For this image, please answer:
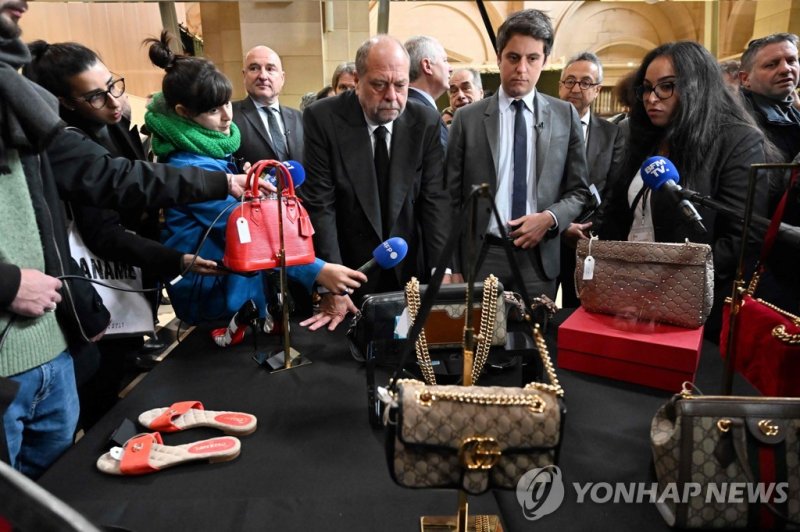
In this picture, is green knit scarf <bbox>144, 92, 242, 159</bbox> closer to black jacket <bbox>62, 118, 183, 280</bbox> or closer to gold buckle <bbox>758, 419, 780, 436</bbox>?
black jacket <bbox>62, 118, 183, 280</bbox>

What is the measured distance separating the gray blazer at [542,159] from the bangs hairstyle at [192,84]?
1027 mm

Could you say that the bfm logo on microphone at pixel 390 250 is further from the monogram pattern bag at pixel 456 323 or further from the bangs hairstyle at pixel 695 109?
the bangs hairstyle at pixel 695 109

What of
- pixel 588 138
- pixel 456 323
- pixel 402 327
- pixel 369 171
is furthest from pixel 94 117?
pixel 588 138

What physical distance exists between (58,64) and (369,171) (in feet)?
3.84

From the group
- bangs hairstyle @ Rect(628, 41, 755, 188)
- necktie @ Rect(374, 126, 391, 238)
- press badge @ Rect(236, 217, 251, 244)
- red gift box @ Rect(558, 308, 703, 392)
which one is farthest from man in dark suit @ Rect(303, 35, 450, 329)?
bangs hairstyle @ Rect(628, 41, 755, 188)

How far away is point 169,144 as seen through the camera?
1869 millimetres

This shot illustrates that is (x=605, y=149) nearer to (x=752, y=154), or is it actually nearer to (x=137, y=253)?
(x=752, y=154)

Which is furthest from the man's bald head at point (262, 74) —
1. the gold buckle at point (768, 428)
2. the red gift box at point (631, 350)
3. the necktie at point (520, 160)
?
the gold buckle at point (768, 428)

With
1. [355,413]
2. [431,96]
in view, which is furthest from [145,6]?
[355,413]

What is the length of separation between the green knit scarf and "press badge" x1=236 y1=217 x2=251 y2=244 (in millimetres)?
573

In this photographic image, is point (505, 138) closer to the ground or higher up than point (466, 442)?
higher up

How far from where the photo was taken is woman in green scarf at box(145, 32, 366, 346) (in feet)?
5.87

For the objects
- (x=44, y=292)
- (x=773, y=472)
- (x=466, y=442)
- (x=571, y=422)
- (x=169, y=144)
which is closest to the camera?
(x=466, y=442)

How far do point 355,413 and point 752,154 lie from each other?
1.65m
